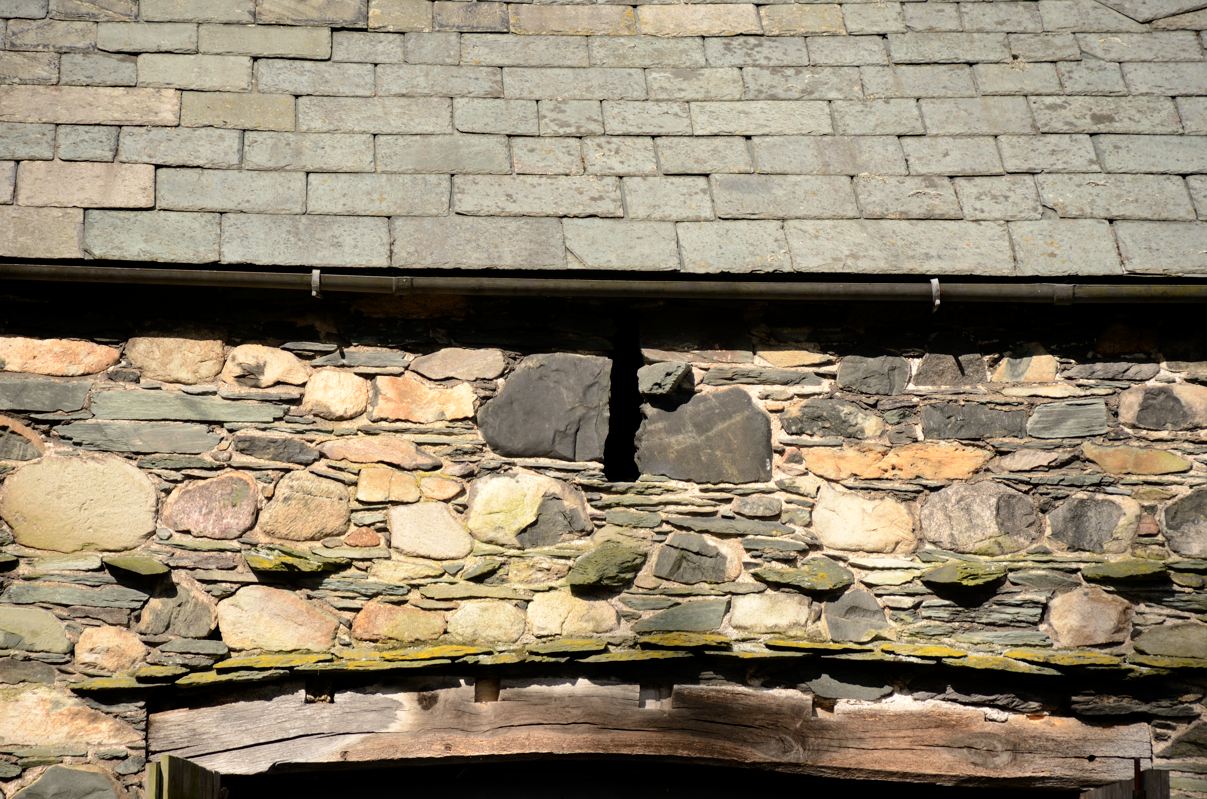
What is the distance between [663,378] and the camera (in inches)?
170

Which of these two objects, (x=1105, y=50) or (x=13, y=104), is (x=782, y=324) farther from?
(x=13, y=104)

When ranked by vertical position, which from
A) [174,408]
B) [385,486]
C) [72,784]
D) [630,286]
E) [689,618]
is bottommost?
[72,784]

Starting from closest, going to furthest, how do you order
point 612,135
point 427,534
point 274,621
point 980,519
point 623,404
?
1. point 274,621
2. point 427,534
3. point 980,519
4. point 612,135
5. point 623,404

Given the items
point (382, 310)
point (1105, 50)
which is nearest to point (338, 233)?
point (382, 310)

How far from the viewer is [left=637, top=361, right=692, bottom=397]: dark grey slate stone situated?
4.32m

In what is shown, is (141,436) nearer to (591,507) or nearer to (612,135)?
(591,507)

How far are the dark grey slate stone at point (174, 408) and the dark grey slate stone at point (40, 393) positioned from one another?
62 millimetres

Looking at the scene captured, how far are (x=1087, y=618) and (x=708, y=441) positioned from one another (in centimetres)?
132

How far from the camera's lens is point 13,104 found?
175 inches

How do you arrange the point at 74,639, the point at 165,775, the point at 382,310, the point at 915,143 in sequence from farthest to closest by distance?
the point at 915,143, the point at 382,310, the point at 74,639, the point at 165,775

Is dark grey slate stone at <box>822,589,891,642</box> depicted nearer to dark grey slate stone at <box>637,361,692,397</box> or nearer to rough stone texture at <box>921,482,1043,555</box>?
rough stone texture at <box>921,482,1043,555</box>

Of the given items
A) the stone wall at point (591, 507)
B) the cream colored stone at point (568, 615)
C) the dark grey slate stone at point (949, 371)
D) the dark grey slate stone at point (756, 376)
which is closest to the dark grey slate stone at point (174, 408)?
the stone wall at point (591, 507)

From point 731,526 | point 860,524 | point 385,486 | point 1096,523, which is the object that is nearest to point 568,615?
point 731,526

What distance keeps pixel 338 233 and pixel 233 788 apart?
1760mm
